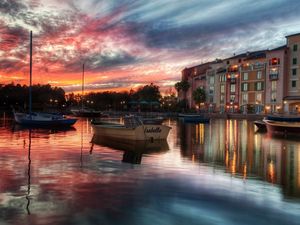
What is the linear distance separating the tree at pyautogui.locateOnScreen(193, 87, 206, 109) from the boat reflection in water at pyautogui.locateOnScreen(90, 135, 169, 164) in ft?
282

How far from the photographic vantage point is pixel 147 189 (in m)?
12.2

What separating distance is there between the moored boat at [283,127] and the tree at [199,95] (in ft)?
239

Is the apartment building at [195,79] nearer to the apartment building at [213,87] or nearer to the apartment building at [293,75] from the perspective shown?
the apartment building at [213,87]

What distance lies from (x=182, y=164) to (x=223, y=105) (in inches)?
3645

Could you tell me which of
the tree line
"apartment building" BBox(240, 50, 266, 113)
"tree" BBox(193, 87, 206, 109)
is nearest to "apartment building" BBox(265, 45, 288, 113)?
"apartment building" BBox(240, 50, 266, 113)

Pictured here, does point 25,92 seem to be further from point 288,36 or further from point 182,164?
point 182,164

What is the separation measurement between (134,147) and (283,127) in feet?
69.4

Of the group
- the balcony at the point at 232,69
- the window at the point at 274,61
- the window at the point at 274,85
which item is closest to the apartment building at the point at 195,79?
the balcony at the point at 232,69

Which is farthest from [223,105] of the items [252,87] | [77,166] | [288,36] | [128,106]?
[77,166]

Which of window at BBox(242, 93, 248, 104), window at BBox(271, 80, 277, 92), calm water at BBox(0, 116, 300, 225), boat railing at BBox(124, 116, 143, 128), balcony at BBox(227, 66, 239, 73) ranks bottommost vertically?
calm water at BBox(0, 116, 300, 225)

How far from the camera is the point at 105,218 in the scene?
8.89 meters

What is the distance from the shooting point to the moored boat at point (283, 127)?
125 ft

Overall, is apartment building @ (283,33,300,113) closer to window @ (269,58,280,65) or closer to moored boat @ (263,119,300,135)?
window @ (269,58,280,65)

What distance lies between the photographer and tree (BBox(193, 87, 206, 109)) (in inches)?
4511
